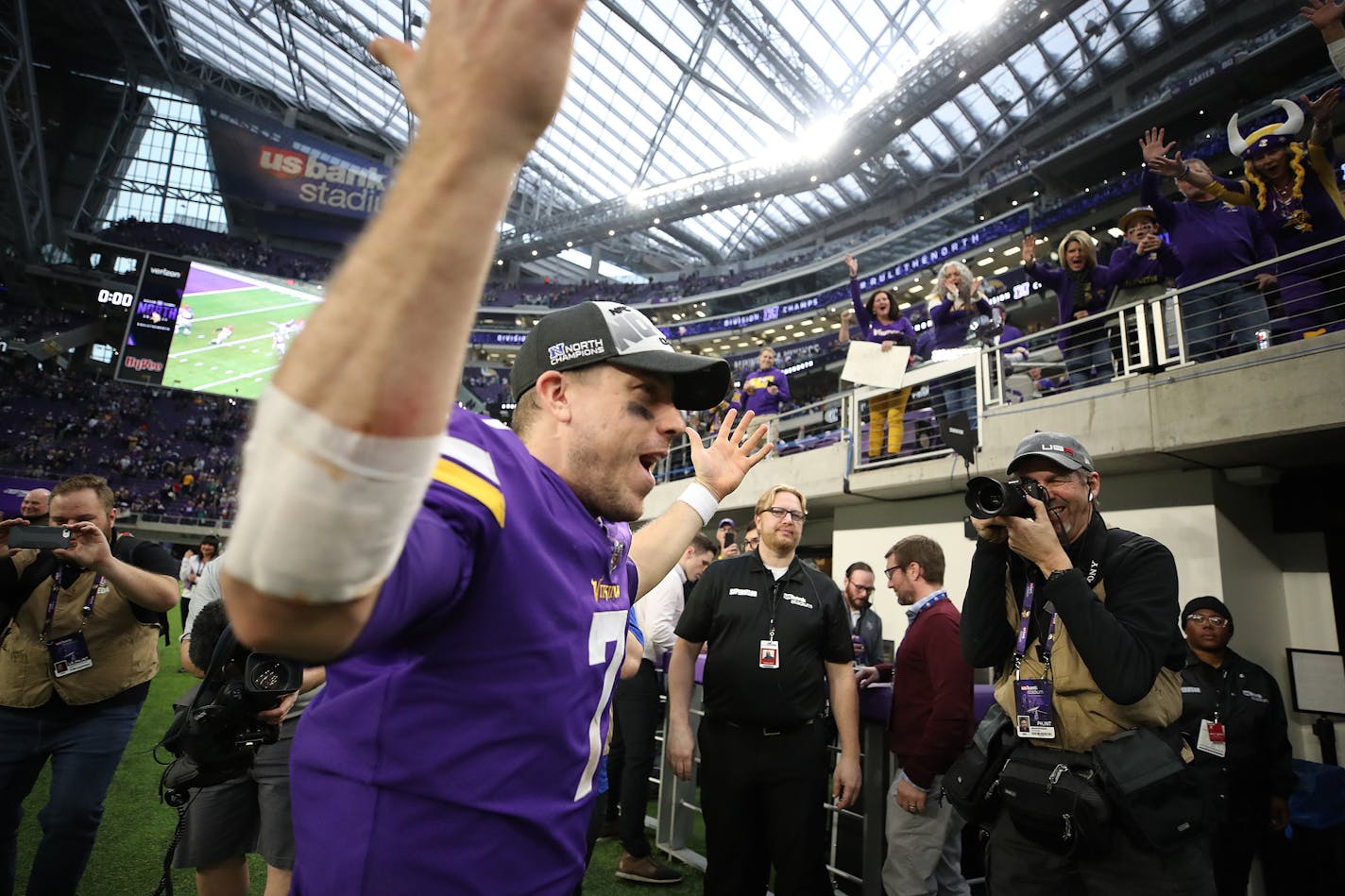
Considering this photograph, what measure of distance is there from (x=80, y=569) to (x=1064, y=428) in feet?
23.8

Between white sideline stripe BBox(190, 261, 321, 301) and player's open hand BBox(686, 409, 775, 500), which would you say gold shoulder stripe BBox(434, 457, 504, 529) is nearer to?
player's open hand BBox(686, 409, 775, 500)

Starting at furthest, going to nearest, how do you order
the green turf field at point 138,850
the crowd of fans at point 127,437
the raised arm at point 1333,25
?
1. the crowd of fans at point 127,437
2. the raised arm at point 1333,25
3. the green turf field at point 138,850

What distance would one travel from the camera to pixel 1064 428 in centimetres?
639

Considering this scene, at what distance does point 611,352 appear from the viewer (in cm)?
126

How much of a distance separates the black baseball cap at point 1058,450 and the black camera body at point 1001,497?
5.7 inches

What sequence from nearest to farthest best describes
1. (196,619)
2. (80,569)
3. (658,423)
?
(658,423) → (196,619) → (80,569)

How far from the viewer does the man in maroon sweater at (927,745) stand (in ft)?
10.0

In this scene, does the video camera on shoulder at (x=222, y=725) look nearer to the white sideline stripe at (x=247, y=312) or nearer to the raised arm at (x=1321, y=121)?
the raised arm at (x=1321, y=121)

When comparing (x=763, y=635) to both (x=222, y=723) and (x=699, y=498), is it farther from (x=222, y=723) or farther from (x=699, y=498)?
(x=222, y=723)

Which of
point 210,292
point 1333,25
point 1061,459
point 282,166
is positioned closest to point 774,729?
point 1061,459

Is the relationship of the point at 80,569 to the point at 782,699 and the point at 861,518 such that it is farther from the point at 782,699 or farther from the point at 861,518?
the point at 861,518

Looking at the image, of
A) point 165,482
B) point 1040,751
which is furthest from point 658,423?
point 165,482

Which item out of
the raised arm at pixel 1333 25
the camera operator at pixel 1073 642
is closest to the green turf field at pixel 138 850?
the camera operator at pixel 1073 642

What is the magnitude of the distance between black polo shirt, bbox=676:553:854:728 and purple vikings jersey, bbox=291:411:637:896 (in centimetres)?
232
